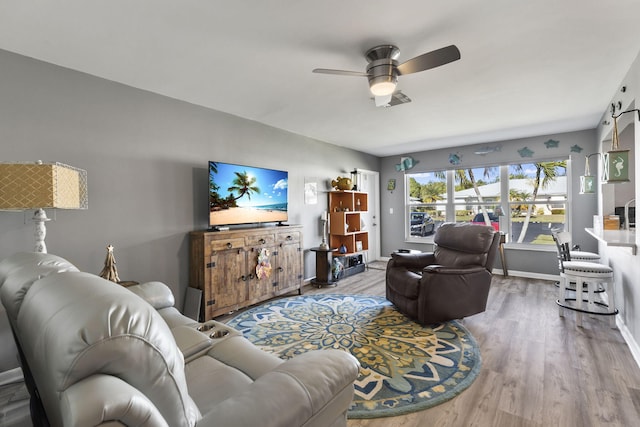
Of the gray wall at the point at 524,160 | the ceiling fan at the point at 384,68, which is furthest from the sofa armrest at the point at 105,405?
the gray wall at the point at 524,160

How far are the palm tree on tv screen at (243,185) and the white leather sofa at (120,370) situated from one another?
248 centimetres

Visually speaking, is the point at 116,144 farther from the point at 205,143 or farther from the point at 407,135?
the point at 407,135

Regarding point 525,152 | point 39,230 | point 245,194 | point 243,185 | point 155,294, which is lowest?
point 155,294

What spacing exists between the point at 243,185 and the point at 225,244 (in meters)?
0.80

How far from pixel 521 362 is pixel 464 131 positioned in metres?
3.49

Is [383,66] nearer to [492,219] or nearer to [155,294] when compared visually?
[155,294]

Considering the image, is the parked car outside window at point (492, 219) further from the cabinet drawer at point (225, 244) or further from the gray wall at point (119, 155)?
the cabinet drawer at point (225, 244)

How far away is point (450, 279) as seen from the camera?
3051mm

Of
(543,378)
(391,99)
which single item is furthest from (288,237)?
(543,378)

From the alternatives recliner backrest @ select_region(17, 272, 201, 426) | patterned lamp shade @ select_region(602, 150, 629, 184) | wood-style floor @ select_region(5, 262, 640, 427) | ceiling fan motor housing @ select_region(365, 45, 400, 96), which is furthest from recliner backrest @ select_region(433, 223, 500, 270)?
recliner backrest @ select_region(17, 272, 201, 426)

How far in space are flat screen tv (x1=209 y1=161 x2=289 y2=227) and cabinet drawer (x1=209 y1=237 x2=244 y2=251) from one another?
0.80 feet

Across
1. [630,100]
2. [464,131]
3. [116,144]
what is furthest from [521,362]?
[116,144]

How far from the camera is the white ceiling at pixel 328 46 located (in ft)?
6.15

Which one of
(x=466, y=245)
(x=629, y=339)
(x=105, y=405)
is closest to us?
(x=105, y=405)
